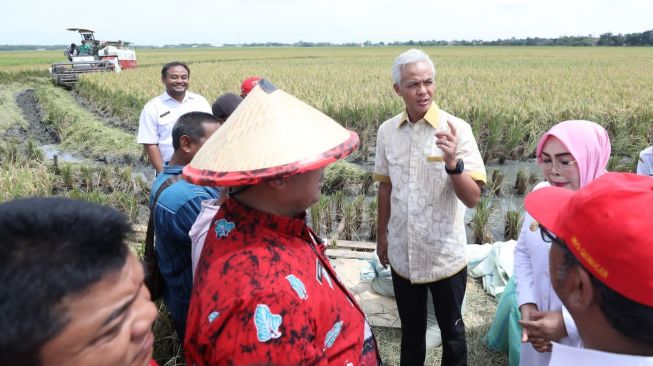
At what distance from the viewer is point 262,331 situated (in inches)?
37.0

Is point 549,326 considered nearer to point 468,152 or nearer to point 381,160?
point 468,152

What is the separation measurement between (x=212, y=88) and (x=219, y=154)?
14059 millimetres

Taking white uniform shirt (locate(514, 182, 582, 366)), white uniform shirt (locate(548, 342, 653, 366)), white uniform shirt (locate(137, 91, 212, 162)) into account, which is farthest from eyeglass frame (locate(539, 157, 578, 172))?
white uniform shirt (locate(137, 91, 212, 162))

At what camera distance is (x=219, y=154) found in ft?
→ 3.66

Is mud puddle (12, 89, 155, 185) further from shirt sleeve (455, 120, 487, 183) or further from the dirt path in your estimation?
shirt sleeve (455, 120, 487, 183)

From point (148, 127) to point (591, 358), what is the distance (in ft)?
12.9

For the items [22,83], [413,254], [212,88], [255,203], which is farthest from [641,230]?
[22,83]

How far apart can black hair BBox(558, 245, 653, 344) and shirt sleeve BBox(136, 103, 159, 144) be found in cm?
386

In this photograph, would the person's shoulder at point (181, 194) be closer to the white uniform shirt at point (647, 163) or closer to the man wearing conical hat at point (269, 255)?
the man wearing conical hat at point (269, 255)

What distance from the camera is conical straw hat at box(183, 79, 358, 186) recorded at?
1044 mm

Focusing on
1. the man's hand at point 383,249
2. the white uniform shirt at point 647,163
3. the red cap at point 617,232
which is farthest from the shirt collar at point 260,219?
the white uniform shirt at point 647,163

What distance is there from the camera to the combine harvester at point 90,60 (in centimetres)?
2002

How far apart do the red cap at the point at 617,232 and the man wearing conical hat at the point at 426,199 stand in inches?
45.1

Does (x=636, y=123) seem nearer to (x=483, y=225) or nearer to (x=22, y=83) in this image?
(x=483, y=225)
